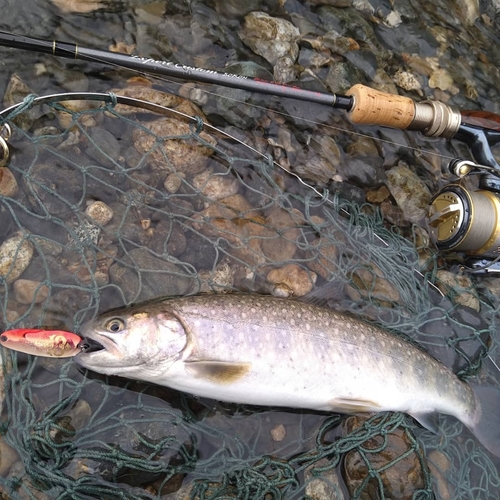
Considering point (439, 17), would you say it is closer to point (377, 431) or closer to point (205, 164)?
point (205, 164)

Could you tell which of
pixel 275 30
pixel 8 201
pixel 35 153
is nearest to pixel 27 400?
pixel 8 201

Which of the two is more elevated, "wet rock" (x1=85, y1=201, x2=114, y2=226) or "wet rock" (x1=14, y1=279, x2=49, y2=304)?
"wet rock" (x1=85, y1=201, x2=114, y2=226)

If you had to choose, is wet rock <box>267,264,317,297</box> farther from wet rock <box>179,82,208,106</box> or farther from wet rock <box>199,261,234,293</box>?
wet rock <box>179,82,208,106</box>

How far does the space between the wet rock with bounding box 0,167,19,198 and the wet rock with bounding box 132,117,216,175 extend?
2.38ft

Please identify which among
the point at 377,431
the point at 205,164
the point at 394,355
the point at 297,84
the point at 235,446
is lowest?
the point at 235,446

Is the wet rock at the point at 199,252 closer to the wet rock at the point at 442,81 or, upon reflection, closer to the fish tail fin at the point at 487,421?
the fish tail fin at the point at 487,421

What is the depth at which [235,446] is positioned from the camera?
2.64 metres

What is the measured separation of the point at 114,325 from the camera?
2.30 meters

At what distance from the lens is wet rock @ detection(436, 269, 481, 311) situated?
10.9 feet

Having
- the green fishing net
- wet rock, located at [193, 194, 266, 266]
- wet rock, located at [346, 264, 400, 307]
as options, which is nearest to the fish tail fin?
the green fishing net

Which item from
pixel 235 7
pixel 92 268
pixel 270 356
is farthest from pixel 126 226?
pixel 235 7

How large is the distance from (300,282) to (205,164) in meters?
0.95

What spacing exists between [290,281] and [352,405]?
2.60 ft

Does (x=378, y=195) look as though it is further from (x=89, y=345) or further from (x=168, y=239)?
(x=89, y=345)
